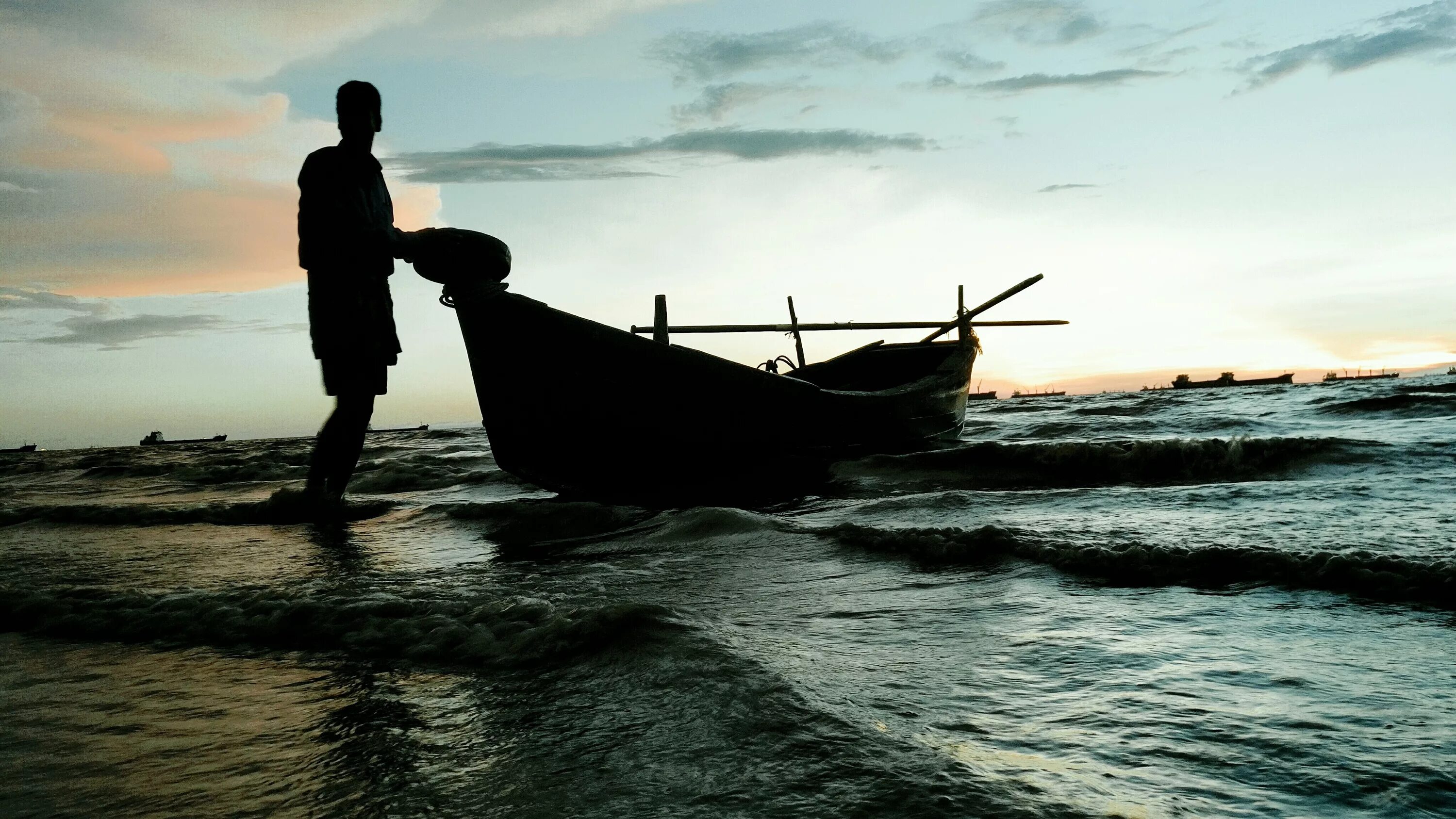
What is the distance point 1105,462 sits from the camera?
7160mm

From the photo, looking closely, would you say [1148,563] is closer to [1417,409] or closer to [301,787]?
[301,787]

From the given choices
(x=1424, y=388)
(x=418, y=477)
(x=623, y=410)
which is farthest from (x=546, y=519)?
(x=1424, y=388)

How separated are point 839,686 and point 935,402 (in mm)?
8315

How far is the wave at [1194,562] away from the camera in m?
2.51

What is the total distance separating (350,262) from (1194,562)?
4.26 metres

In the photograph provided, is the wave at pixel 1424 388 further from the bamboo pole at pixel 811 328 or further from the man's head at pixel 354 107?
the man's head at pixel 354 107

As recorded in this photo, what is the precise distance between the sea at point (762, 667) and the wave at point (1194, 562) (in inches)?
0.5

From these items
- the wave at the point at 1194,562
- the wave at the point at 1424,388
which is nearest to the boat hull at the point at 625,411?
the wave at the point at 1194,562

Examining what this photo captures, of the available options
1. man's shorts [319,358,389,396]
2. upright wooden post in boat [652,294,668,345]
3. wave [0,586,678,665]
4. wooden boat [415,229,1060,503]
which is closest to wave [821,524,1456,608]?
wave [0,586,678,665]

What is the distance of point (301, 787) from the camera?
134cm

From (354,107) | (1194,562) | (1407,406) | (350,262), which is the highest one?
(354,107)

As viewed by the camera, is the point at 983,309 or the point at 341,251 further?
the point at 983,309

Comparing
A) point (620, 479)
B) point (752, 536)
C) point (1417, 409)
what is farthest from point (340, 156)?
point (1417, 409)

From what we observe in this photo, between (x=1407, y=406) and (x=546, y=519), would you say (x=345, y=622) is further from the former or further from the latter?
(x=1407, y=406)
